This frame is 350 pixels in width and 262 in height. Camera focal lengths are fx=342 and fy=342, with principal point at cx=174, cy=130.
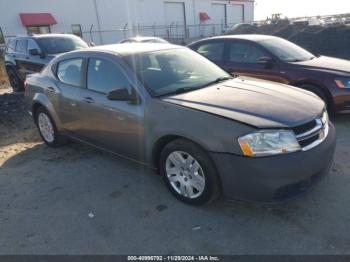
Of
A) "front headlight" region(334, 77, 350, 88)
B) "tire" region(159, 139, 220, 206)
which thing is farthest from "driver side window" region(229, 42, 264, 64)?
"tire" region(159, 139, 220, 206)

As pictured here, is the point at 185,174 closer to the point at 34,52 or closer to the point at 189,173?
the point at 189,173

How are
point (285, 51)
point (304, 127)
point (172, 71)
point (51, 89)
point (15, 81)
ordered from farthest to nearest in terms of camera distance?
point (15, 81), point (285, 51), point (51, 89), point (172, 71), point (304, 127)

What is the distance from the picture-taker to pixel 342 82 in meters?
5.82

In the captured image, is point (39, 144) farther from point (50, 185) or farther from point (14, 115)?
point (14, 115)

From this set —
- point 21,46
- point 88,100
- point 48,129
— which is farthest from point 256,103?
point 21,46

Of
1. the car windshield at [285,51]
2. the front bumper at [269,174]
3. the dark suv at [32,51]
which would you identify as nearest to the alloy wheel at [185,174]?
the front bumper at [269,174]

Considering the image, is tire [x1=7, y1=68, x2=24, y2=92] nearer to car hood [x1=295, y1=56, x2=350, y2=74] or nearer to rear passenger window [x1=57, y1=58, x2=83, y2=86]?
rear passenger window [x1=57, y1=58, x2=83, y2=86]

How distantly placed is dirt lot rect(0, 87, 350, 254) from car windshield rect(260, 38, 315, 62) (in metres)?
2.66

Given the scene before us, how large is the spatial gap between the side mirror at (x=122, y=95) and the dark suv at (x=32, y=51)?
6474mm

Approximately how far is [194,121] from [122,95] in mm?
935

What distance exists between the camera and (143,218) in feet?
11.5

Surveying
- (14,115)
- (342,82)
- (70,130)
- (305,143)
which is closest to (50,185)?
(70,130)

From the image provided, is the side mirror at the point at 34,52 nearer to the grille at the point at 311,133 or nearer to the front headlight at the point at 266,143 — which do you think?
the front headlight at the point at 266,143

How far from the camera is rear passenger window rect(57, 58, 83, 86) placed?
185 inches
